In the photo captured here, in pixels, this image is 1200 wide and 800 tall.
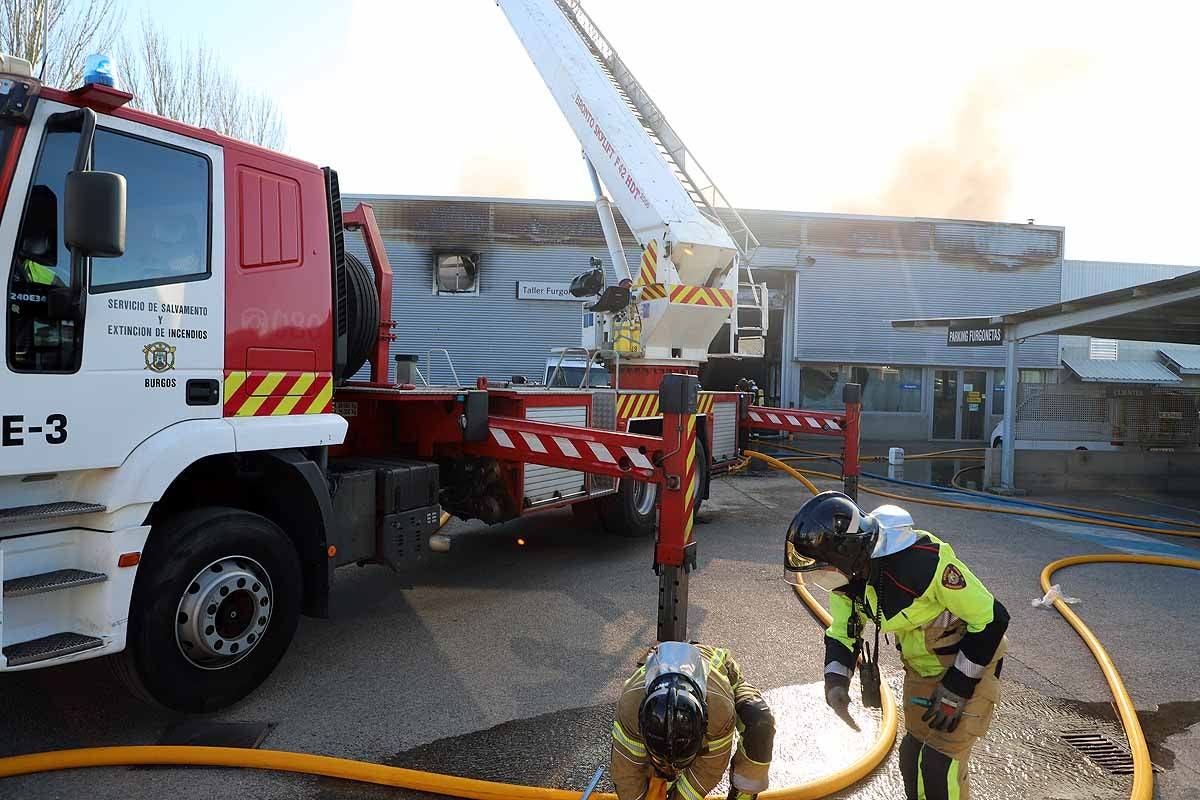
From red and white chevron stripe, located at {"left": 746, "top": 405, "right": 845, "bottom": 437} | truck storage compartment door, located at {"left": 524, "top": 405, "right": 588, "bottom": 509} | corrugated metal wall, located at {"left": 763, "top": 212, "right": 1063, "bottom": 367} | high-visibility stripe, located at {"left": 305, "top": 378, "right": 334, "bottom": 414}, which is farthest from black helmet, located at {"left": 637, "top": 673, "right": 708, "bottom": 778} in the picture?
corrugated metal wall, located at {"left": 763, "top": 212, "right": 1063, "bottom": 367}

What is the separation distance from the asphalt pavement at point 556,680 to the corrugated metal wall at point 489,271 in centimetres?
1186

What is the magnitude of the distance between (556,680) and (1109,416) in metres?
12.3

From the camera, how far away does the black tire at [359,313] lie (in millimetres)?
4723

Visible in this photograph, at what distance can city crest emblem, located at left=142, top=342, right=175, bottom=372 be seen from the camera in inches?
130

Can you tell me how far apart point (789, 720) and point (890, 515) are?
154cm

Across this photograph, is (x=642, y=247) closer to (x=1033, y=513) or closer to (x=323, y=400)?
(x=323, y=400)

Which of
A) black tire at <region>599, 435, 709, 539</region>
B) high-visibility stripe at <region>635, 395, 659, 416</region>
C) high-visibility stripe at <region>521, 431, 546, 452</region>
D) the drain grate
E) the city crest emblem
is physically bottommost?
the drain grate

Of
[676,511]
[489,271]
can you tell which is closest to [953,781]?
[676,511]

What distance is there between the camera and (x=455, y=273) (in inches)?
714

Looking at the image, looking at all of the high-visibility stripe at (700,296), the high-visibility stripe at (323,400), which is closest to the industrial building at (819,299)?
the high-visibility stripe at (700,296)

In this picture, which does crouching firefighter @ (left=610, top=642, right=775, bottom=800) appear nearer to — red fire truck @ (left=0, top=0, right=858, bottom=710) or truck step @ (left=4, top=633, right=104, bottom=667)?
red fire truck @ (left=0, top=0, right=858, bottom=710)

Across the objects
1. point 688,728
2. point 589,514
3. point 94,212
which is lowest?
point 589,514

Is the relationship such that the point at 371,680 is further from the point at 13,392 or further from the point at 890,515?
the point at 890,515

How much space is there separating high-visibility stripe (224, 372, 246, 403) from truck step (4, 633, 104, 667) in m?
1.17
